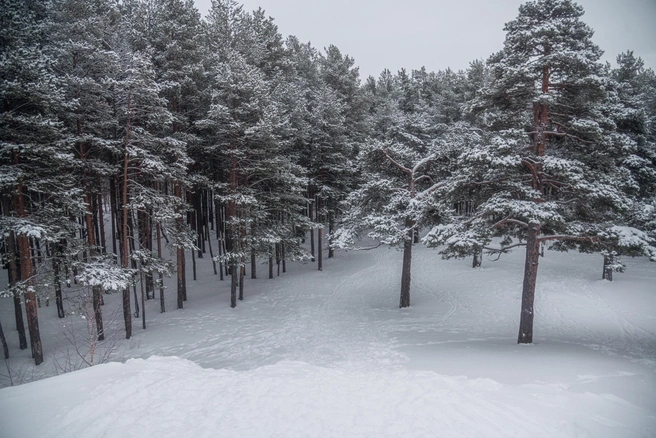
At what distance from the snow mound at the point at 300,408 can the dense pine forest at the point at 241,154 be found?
189 inches

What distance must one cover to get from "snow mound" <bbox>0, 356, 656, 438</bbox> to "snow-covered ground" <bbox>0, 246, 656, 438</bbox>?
3 cm

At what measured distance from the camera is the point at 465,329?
14.1 m

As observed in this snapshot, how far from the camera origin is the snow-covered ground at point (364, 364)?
5.26m

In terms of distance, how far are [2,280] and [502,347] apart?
3054 centimetres

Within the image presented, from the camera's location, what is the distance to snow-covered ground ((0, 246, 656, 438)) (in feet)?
17.3

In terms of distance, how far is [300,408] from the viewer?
571 cm

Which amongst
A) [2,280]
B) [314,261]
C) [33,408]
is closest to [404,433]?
[33,408]

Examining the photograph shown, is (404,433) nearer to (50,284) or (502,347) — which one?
(502,347)

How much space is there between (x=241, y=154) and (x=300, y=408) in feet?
47.3

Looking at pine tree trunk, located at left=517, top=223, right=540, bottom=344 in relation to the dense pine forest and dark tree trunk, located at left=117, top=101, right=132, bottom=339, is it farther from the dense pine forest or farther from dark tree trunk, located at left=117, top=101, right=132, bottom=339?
dark tree trunk, located at left=117, top=101, right=132, bottom=339

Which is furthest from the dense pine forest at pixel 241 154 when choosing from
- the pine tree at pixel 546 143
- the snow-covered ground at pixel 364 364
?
the snow-covered ground at pixel 364 364

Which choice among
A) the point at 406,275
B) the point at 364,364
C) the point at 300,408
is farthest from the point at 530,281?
the point at 300,408

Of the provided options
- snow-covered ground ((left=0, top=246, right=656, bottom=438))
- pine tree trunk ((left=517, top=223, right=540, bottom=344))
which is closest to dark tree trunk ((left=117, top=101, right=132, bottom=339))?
snow-covered ground ((left=0, top=246, right=656, bottom=438))

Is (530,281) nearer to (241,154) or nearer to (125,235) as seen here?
(241,154)
